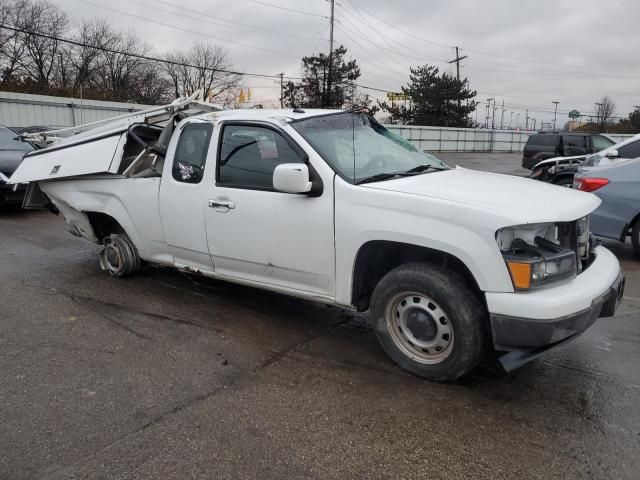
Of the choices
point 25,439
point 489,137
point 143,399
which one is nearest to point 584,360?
point 143,399

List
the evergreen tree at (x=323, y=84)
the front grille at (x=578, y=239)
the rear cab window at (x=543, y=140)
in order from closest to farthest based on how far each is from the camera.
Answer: the front grille at (x=578, y=239), the rear cab window at (x=543, y=140), the evergreen tree at (x=323, y=84)

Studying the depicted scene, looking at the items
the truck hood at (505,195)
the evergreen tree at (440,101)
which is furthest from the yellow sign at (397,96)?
the truck hood at (505,195)

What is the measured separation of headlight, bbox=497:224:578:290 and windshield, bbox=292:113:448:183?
106 cm

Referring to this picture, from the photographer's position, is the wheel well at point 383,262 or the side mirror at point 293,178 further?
the side mirror at point 293,178

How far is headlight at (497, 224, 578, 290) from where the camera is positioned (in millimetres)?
2928

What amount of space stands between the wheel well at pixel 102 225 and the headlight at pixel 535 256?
13.8 feet

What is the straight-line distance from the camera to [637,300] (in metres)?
5.22

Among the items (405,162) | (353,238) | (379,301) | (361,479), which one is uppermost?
(405,162)

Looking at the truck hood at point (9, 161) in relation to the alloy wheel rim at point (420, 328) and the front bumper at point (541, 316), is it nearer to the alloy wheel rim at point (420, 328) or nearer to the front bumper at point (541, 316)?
the alloy wheel rim at point (420, 328)

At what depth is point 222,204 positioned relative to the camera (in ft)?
13.8

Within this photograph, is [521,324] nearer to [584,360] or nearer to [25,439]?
[584,360]

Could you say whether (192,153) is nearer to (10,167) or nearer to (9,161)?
(10,167)

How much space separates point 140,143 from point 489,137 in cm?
4593

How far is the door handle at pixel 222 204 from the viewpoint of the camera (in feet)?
13.7
